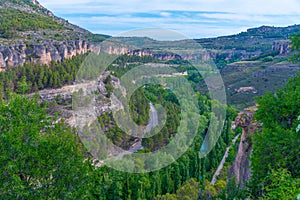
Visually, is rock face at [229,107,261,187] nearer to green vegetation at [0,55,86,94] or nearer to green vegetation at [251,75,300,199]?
green vegetation at [251,75,300,199]

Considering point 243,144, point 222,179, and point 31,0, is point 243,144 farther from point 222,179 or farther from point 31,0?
point 31,0

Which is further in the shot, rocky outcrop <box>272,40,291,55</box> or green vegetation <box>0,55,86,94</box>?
rocky outcrop <box>272,40,291,55</box>

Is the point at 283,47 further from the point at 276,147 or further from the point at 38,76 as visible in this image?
the point at 276,147


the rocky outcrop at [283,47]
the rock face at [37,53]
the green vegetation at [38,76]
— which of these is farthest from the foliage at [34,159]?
the rocky outcrop at [283,47]

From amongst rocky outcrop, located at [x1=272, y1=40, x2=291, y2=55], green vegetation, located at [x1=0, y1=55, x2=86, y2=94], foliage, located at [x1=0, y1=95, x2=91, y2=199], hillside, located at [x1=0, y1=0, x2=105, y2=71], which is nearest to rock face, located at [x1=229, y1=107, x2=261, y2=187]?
foliage, located at [x1=0, y1=95, x2=91, y2=199]

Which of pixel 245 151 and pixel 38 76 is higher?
pixel 38 76

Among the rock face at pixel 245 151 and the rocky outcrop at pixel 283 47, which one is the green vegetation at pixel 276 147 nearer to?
the rock face at pixel 245 151

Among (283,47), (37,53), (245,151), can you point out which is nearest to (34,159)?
(245,151)

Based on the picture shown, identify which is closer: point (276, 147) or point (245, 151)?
point (276, 147)
